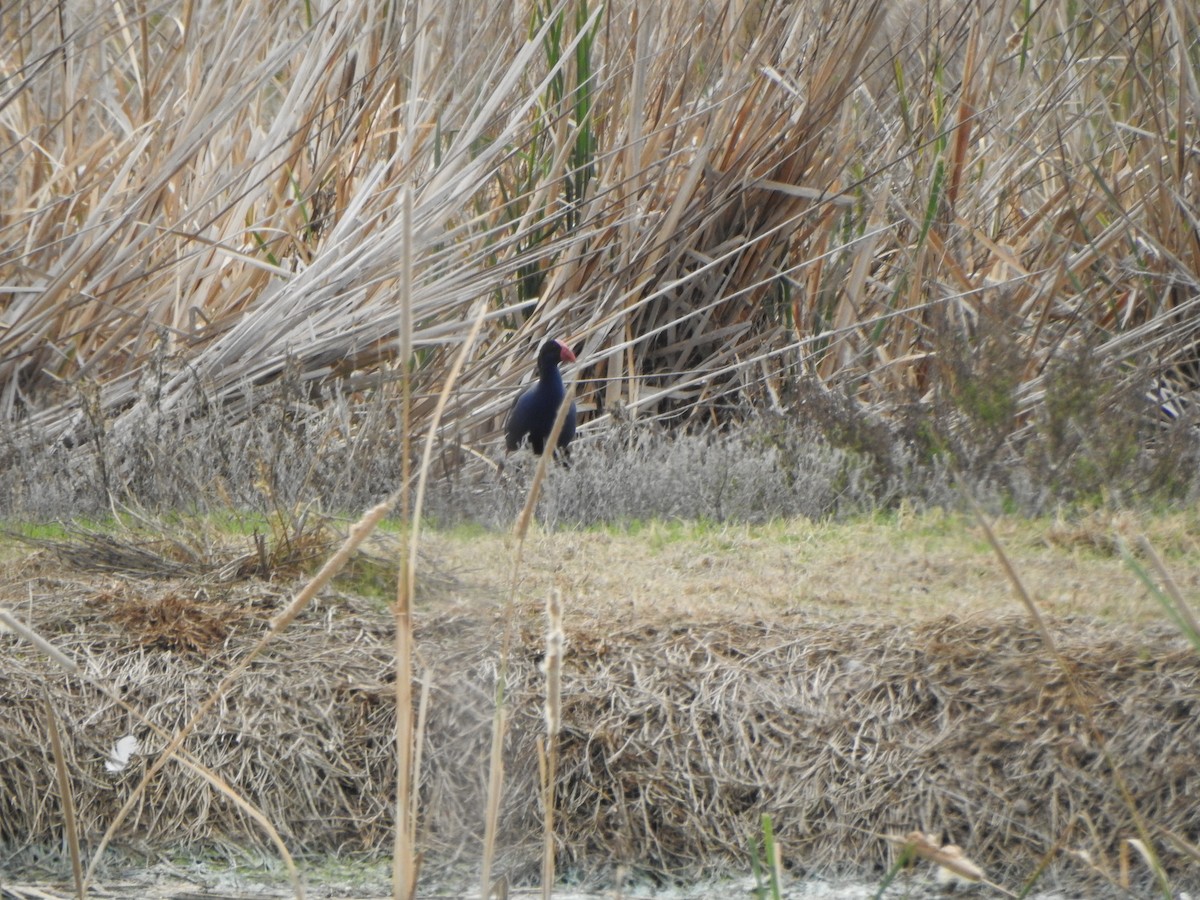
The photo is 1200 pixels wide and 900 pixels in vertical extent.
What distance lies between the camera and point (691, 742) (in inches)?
102

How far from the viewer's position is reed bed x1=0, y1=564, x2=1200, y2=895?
2434mm

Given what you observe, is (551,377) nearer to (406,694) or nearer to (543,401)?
(543,401)

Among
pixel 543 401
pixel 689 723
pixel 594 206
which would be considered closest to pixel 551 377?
pixel 543 401

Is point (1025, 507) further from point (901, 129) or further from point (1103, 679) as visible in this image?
point (901, 129)

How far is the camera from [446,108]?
4.64 metres

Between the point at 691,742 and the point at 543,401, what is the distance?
6.08 feet

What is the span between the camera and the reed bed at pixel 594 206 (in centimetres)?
430

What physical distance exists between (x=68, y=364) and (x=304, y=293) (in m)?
0.74

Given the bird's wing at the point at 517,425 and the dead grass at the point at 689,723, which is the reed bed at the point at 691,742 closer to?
the dead grass at the point at 689,723

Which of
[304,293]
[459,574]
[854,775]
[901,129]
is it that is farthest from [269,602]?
[901,129]

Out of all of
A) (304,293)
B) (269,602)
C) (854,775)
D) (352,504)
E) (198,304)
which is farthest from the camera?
(198,304)

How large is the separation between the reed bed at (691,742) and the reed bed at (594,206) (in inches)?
56.5

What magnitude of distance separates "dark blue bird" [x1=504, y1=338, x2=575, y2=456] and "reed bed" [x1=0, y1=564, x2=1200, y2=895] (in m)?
1.49

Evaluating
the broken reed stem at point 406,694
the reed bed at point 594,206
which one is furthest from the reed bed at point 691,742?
the reed bed at point 594,206
